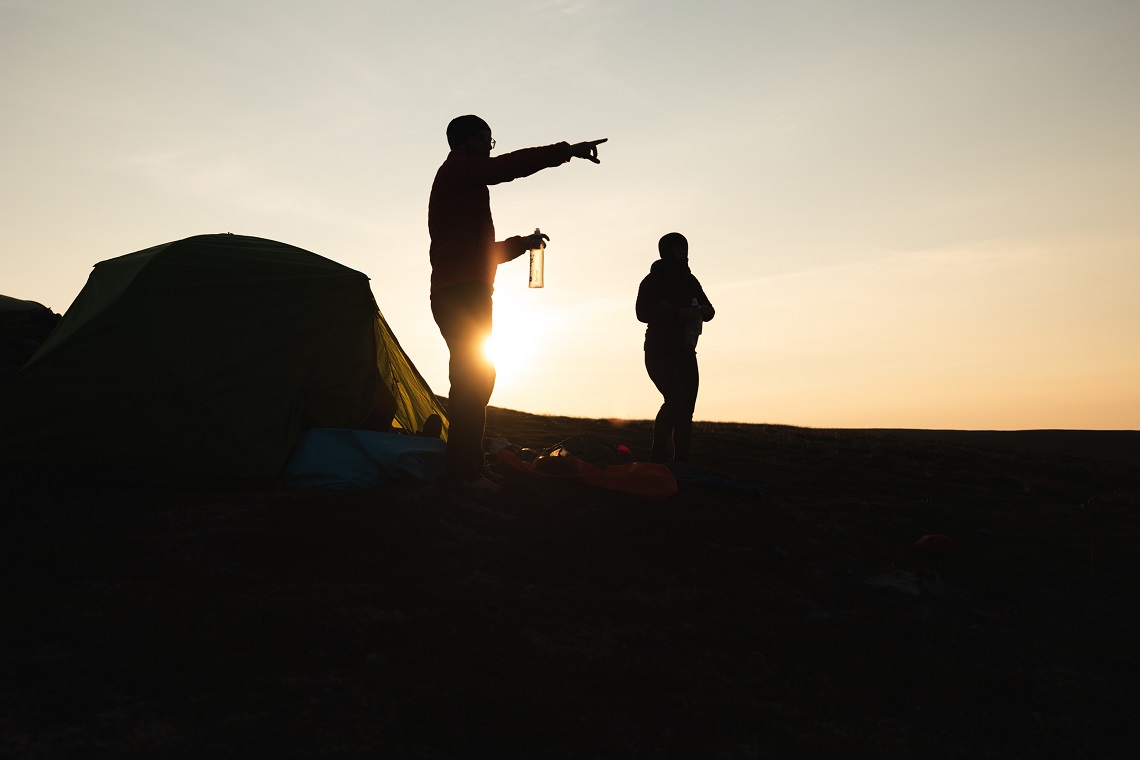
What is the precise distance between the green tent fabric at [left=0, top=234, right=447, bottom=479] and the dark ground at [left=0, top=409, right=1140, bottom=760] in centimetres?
42

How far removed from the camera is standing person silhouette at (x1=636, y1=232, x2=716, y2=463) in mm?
8797

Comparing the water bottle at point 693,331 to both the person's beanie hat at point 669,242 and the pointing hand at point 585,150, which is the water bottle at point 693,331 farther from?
the pointing hand at point 585,150

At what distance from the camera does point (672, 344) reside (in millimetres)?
8844

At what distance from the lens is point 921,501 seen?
10.1 meters

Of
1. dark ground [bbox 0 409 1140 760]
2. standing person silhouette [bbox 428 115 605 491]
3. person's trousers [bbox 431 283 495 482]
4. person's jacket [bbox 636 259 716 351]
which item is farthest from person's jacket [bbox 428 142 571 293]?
person's jacket [bbox 636 259 716 351]

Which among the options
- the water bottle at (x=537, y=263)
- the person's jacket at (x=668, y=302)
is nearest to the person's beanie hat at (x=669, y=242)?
the person's jacket at (x=668, y=302)

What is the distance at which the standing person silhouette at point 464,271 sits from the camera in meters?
6.68

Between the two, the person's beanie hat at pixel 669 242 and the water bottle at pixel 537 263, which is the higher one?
the person's beanie hat at pixel 669 242

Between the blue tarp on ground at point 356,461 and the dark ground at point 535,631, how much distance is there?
10.8 inches

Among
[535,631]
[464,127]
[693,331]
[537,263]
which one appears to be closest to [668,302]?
[693,331]

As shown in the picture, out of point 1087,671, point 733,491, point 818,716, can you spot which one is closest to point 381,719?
Answer: point 818,716

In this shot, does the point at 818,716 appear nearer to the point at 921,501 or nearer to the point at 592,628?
the point at 592,628

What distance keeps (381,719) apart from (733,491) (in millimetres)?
5359

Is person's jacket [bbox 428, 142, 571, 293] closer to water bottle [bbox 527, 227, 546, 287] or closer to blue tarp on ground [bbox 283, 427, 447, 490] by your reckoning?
water bottle [bbox 527, 227, 546, 287]
